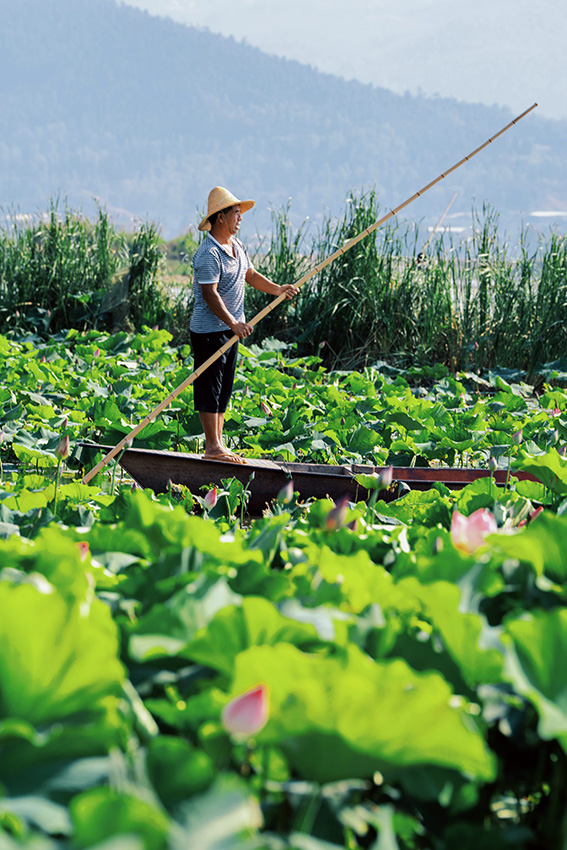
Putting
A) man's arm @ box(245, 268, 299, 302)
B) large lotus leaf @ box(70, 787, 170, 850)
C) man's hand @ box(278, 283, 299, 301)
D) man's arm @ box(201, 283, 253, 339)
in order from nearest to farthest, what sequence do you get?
large lotus leaf @ box(70, 787, 170, 850) → man's hand @ box(278, 283, 299, 301) → man's arm @ box(201, 283, 253, 339) → man's arm @ box(245, 268, 299, 302)

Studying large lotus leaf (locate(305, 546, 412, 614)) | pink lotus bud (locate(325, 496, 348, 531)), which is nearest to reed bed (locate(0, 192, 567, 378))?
pink lotus bud (locate(325, 496, 348, 531))

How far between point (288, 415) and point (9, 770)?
11.9 feet

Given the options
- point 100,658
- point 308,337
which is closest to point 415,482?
point 100,658

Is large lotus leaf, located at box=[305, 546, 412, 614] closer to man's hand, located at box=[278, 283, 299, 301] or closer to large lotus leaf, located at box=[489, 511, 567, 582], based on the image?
large lotus leaf, located at box=[489, 511, 567, 582]

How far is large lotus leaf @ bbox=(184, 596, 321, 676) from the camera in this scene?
864 mm

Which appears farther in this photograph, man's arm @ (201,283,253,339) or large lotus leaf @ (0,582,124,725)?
man's arm @ (201,283,253,339)

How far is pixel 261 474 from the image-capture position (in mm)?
3578

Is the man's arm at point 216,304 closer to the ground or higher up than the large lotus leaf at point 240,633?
higher up

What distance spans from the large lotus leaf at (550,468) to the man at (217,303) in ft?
6.70

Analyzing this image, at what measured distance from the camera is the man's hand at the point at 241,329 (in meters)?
3.63

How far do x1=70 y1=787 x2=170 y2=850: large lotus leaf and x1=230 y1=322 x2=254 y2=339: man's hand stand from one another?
304 cm

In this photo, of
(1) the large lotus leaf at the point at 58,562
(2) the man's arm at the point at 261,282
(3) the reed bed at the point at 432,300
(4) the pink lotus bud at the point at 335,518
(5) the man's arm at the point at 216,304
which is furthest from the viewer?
(3) the reed bed at the point at 432,300

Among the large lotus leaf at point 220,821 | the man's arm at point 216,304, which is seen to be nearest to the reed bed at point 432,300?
the man's arm at point 216,304

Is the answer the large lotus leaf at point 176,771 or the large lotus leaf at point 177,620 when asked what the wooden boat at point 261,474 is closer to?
the large lotus leaf at point 177,620
